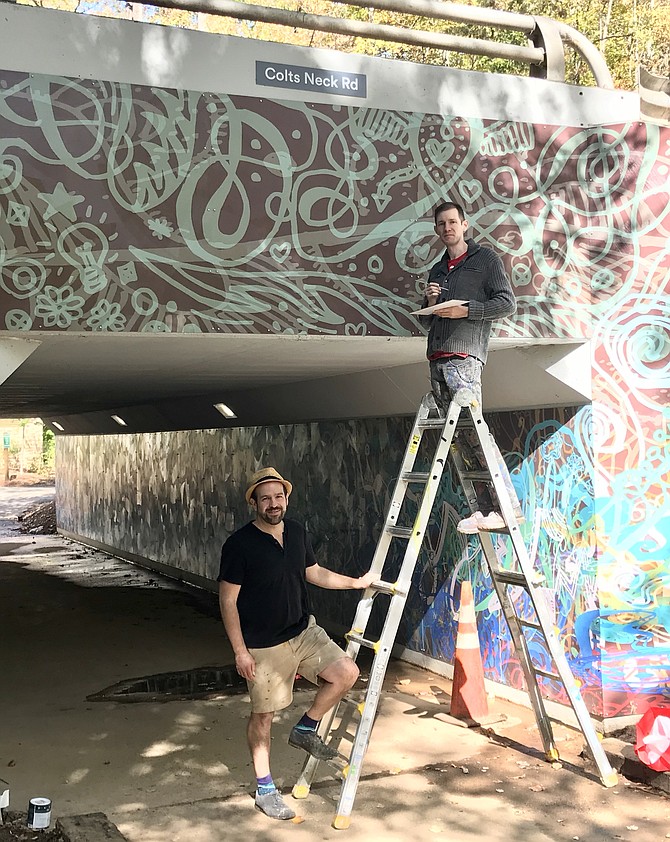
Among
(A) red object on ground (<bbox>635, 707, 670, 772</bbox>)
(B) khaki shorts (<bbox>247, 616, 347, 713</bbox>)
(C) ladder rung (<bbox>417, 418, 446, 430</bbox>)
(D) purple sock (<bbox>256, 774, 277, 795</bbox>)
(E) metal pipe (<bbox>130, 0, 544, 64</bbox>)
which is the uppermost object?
(E) metal pipe (<bbox>130, 0, 544, 64</bbox>)

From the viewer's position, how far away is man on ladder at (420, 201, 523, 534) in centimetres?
514

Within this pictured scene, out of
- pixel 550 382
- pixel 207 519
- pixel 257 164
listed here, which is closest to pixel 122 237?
pixel 257 164

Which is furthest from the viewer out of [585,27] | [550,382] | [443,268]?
[585,27]

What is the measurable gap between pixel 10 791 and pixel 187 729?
58.1 inches

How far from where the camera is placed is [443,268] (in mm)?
5379

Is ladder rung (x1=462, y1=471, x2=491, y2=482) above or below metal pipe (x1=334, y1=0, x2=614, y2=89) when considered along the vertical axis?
below

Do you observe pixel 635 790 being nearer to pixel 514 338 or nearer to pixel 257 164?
pixel 514 338

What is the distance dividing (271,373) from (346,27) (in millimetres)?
3073

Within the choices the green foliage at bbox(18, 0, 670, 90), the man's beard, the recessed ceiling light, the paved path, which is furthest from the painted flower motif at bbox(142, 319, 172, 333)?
the green foliage at bbox(18, 0, 670, 90)

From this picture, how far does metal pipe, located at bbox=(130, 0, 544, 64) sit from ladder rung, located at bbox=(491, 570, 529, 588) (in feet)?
10.8

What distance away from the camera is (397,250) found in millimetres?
5613

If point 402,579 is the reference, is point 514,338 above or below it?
above

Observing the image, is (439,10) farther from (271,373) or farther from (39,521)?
(39,521)

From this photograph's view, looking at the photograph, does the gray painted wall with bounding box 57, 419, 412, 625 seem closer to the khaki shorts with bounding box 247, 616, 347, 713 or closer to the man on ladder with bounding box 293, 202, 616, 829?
the man on ladder with bounding box 293, 202, 616, 829
